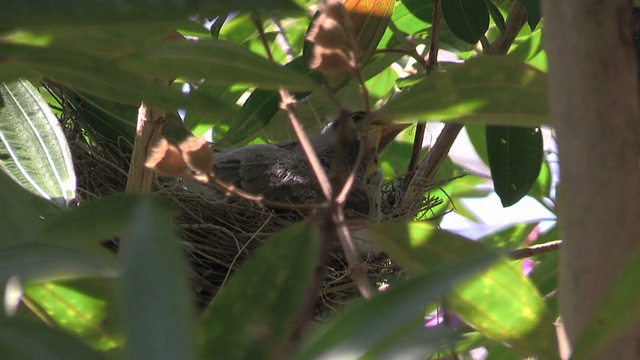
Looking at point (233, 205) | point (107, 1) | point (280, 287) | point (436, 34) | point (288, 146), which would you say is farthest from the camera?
point (288, 146)

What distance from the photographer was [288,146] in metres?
2.16

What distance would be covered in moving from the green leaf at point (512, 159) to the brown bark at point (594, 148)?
2.70 feet

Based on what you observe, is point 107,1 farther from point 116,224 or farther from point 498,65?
point 498,65

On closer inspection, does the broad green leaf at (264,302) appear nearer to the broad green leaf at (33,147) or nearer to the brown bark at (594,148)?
the brown bark at (594,148)

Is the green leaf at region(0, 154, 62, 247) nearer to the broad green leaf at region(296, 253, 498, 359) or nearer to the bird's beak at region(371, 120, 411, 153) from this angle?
the broad green leaf at region(296, 253, 498, 359)

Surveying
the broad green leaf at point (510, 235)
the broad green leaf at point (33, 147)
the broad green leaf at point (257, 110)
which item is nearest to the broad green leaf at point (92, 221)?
the broad green leaf at point (33, 147)

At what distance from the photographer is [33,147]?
1204 mm

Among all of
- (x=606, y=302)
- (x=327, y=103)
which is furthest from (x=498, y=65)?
(x=327, y=103)

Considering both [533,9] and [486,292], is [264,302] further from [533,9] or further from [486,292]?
[533,9]

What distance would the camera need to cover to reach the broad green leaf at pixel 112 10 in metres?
0.47

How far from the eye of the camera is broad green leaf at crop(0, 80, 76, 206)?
113cm

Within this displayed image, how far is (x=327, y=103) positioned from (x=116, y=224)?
3.87ft

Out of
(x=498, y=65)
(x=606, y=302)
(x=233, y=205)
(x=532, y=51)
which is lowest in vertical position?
(x=606, y=302)

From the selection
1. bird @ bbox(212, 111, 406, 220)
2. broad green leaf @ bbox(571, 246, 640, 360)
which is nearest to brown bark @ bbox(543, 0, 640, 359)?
broad green leaf @ bbox(571, 246, 640, 360)
